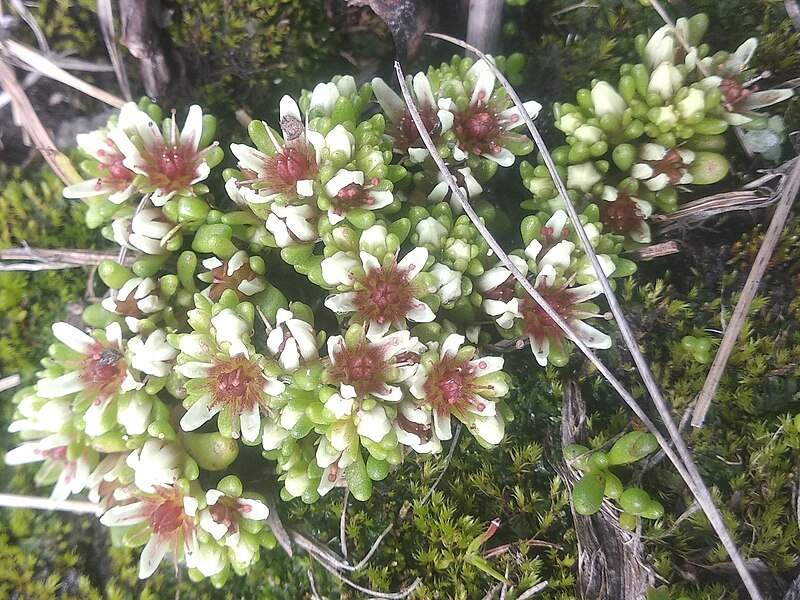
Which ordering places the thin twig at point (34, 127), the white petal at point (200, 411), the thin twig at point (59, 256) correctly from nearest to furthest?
1. the white petal at point (200, 411)
2. the thin twig at point (59, 256)
3. the thin twig at point (34, 127)

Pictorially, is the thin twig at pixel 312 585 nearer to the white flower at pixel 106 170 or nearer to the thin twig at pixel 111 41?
the white flower at pixel 106 170

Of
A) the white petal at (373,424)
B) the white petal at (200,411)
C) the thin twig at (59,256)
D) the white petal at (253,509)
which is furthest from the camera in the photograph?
the thin twig at (59,256)

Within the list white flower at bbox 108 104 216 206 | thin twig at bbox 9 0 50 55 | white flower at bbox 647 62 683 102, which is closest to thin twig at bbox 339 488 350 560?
white flower at bbox 108 104 216 206

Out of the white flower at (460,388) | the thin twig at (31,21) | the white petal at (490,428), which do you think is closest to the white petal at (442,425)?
the white flower at (460,388)

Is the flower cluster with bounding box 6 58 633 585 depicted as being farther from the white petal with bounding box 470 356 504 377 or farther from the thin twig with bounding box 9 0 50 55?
the thin twig with bounding box 9 0 50 55

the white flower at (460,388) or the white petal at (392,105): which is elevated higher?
the white petal at (392,105)

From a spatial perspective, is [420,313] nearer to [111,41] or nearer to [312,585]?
[312,585]
